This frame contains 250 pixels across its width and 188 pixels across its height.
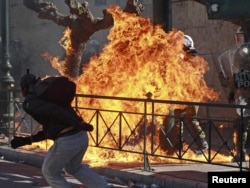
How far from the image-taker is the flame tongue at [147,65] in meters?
9.25

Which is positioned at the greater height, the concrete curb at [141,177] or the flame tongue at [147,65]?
the flame tongue at [147,65]

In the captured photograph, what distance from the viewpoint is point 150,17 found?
52.4 ft

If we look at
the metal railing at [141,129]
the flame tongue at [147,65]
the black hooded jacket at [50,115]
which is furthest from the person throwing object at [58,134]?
the flame tongue at [147,65]

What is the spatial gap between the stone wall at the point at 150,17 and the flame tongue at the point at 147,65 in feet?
12.4

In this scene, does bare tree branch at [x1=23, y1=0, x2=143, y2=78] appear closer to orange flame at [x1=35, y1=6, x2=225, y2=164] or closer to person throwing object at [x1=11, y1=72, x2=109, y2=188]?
orange flame at [x1=35, y1=6, x2=225, y2=164]

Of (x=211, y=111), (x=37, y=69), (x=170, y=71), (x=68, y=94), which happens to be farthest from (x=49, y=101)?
(x=37, y=69)

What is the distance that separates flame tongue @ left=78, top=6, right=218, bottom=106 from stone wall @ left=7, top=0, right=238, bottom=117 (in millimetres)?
3770

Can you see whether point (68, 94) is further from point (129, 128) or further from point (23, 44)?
point (23, 44)

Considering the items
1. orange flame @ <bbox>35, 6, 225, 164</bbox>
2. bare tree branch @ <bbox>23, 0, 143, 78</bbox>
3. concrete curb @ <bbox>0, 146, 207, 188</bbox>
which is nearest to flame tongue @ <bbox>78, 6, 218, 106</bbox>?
orange flame @ <bbox>35, 6, 225, 164</bbox>

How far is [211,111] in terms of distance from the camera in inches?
542

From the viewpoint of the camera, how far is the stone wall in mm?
14172

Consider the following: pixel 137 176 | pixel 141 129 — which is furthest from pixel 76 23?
pixel 137 176

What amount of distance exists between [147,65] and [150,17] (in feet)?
22.7

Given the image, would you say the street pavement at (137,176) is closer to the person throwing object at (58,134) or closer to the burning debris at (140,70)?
the burning debris at (140,70)
